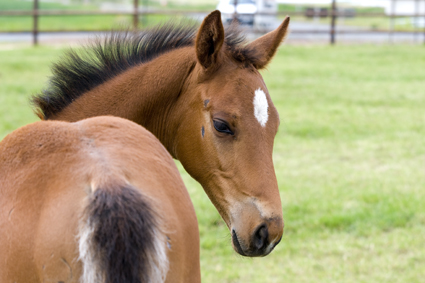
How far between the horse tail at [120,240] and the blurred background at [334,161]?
91 centimetres

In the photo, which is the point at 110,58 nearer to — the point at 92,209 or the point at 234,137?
the point at 234,137

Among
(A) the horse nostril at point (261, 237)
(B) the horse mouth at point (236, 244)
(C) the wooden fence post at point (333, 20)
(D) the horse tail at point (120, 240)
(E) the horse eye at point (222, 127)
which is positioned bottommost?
(B) the horse mouth at point (236, 244)

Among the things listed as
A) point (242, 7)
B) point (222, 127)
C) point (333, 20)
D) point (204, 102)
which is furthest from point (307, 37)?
point (222, 127)

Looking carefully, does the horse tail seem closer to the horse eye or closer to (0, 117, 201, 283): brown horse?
(0, 117, 201, 283): brown horse

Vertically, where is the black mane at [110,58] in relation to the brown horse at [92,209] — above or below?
above

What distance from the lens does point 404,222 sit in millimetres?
4434

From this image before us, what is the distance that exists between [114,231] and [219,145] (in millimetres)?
855

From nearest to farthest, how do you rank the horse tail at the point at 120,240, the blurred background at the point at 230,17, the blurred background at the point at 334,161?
the horse tail at the point at 120,240 → the blurred background at the point at 334,161 → the blurred background at the point at 230,17

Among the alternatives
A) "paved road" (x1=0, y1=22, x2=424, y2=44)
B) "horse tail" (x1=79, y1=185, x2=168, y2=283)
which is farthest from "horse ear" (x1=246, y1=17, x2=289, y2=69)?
"paved road" (x1=0, y1=22, x2=424, y2=44)

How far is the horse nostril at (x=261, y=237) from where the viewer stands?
1.60 metres

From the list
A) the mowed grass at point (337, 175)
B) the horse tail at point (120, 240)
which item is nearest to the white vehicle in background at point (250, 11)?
the mowed grass at point (337, 175)

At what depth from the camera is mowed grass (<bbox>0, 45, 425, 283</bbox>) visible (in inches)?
151

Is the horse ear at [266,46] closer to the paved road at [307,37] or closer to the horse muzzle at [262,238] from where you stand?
the horse muzzle at [262,238]

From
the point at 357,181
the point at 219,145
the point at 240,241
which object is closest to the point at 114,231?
the point at 240,241
